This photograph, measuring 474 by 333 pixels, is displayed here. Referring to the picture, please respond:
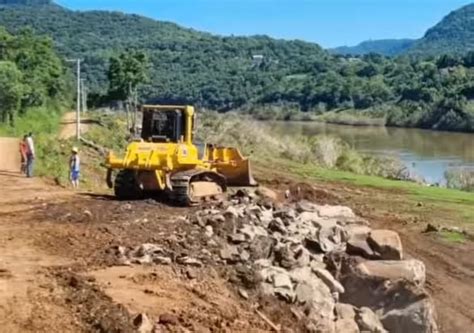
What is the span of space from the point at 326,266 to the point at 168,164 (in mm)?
4841

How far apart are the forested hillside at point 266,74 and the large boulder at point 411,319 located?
78111mm

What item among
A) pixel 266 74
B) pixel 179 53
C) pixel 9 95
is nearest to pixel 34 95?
pixel 9 95

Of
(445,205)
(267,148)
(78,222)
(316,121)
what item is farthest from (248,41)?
(78,222)

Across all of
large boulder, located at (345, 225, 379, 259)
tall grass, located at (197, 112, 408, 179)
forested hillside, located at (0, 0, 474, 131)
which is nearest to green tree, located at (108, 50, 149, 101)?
tall grass, located at (197, 112, 408, 179)

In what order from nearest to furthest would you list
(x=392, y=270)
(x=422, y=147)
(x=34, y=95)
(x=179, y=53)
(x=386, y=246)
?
1. (x=392, y=270)
2. (x=386, y=246)
3. (x=34, y=95)
4. (x=422, y=147)
5. (x=179, y=53)

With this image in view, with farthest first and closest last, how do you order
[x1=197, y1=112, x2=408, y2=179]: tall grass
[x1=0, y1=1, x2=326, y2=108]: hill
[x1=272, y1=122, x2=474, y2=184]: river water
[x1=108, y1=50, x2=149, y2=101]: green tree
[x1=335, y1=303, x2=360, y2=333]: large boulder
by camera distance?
[x1=0, y1=1, x2=326, y2=108]: hill, [x1=108, y1=50, x2=149, y2=101]: green tree, [x1=272, y1=122, x2=474, y2=184]: river water, [x1=197, y1=112, x2=408, y2=179]: tall grass, [x1=335, y1=303, x2=360, y2=333]: large boulder

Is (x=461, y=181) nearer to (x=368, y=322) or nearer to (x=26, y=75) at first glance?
(x=368, y=322)

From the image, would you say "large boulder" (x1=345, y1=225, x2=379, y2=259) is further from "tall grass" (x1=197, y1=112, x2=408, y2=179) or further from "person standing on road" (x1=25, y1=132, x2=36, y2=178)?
"tall grass" (x1=197, y1=112, x2=408, y2=179)

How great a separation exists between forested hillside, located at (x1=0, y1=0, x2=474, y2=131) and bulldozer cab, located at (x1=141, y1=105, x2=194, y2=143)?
7474 cm

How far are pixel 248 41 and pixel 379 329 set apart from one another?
17913 centimetres

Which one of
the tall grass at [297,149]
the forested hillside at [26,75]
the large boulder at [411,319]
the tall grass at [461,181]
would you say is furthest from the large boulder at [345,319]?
the forested hillside at [26,75]

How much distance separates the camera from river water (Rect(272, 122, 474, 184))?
52.9 meters

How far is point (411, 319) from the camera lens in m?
15.2

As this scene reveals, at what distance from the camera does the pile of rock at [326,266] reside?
13570 millimetres
